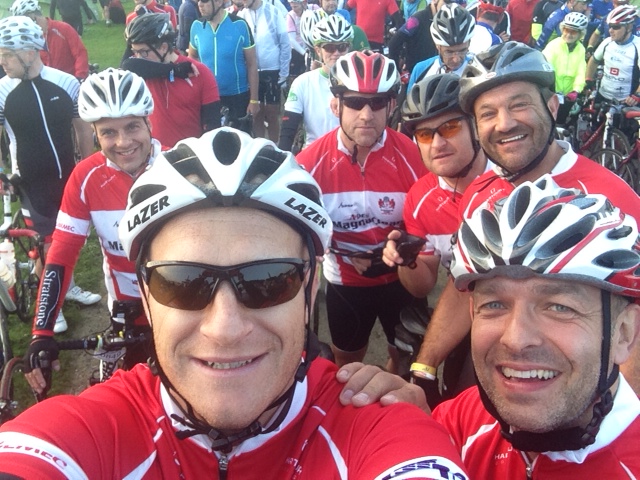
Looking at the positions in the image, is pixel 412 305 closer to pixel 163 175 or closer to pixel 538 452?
pixel 538 452

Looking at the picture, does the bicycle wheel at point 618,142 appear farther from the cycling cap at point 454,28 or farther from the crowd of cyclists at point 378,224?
the cycling cap at point 454,28

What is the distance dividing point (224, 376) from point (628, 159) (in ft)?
25.0

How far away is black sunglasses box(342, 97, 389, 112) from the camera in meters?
3.99

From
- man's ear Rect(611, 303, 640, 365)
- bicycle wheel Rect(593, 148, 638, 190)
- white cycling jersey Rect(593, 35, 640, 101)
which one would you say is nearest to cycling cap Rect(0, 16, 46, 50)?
man's ear Rect(611, 303, 640, 365)

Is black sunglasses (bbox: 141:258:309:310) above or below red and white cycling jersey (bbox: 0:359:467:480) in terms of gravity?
above

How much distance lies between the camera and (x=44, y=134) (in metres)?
5.27

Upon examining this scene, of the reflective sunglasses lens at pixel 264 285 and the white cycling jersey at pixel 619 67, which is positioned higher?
the reflective sunglasses lens at pixel 264 285

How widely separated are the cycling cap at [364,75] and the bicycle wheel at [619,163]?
4.85 meters

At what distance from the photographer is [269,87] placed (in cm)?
883

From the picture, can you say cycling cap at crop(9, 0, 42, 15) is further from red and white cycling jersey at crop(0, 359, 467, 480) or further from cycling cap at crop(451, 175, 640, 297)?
cycling cap at crop(451, 175, 640, 297)

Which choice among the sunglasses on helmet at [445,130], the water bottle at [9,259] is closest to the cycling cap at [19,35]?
the water bottle at [9,259]

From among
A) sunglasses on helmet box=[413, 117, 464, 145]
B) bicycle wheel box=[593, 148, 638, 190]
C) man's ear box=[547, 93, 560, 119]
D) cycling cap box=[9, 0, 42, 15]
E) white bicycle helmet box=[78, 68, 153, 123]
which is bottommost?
bicycle wheel box=[593, 148, 638, 190]

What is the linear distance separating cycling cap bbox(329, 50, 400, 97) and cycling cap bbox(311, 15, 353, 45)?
1.90 meters

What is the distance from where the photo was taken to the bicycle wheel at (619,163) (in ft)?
24.4
